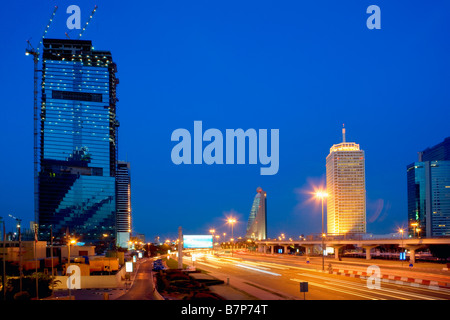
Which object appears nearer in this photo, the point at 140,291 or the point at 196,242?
the point at 140,291

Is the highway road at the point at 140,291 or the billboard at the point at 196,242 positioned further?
the billboard at the point at 196,242

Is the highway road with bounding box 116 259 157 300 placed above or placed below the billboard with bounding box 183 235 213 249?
below

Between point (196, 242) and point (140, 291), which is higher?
point (196, 242)

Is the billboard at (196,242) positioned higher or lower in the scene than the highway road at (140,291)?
higher

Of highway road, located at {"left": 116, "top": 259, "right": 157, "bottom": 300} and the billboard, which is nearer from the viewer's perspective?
highway road, located at {"left": 116, "top": 259, "right": 157, "bottom": 300}

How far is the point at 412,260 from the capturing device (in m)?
80.0
